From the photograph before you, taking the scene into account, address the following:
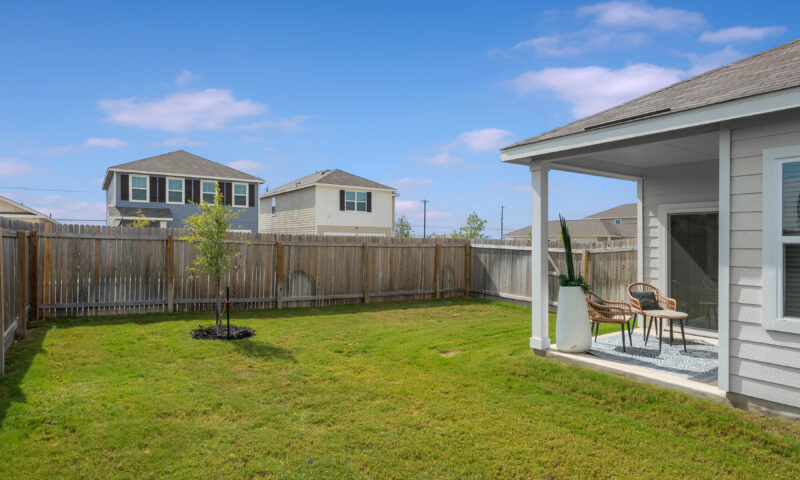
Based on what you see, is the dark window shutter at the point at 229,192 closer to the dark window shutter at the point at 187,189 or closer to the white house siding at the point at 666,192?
the dark window shutter at the point at 187,189

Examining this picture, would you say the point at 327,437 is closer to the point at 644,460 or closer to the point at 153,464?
the point at 153,464

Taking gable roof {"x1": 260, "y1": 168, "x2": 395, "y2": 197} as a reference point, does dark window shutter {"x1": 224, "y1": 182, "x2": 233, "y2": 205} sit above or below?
below

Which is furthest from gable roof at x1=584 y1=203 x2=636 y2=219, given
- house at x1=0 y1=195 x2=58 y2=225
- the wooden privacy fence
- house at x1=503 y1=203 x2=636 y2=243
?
house at x1=0 y1=195 x2=58 y2=225

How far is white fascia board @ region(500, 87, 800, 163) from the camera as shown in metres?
3.68

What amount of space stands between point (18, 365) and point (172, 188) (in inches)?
746

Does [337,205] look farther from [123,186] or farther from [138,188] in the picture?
[123,186]

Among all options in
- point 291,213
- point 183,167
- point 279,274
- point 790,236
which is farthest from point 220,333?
point 291,213

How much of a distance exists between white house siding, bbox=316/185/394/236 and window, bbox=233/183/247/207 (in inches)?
155

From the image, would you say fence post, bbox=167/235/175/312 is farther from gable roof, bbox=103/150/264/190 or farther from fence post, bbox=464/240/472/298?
gable roof, bbox=103/150/264/190

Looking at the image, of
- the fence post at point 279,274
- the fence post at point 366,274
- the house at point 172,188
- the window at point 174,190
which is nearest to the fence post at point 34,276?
the fence post at point 279,274

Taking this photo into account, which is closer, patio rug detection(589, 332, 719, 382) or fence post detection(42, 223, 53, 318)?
patio rug detection(589, 332, 719, 382)

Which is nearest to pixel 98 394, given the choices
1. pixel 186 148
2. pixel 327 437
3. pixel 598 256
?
pixel 327 437

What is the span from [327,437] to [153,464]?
124cm

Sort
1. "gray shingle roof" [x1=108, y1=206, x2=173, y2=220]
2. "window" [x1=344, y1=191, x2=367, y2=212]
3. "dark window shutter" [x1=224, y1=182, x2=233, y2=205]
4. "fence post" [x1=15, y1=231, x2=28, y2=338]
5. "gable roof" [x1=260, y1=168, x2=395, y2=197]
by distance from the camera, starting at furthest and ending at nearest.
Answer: "window" [x1=344, y1=191, x2=367, y2=212]
"gable roof" [x1=260, y1=168, x2=395, y2=197]
"dark window shutter" [x1=224, y1=182, x2=233, y2=205]
"gray shingle roof" [x1=108, y1=206, x2=173, y2=220]
"fence post" [x1=15, y1=231, x2=28, y2=338]
